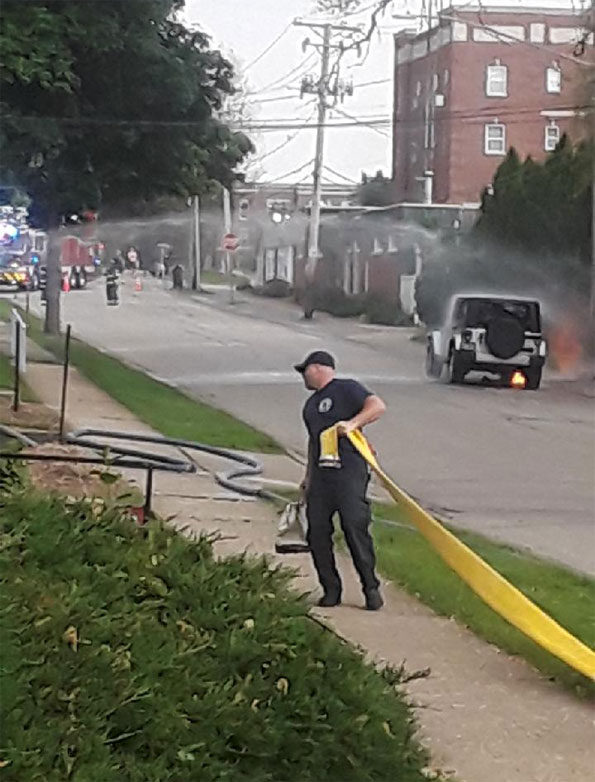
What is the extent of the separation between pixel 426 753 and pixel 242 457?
9.53m

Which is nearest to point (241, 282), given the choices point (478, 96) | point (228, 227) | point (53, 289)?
point (228, 227)

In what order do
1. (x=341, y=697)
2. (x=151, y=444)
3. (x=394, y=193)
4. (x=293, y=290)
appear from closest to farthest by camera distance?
(x=341, y=697) < (x=151, y=444) < (x=394, y=193) < (x=293, y=290)

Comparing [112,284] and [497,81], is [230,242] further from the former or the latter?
[497,81]

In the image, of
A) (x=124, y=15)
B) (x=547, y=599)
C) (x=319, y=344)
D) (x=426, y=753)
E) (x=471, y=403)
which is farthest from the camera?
(x=319, y=344)

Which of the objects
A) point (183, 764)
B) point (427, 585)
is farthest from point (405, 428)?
point (183, 764)

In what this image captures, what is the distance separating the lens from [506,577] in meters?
9.95

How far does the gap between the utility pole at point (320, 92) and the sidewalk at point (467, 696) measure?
17.8 meters

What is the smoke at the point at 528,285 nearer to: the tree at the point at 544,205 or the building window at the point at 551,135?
the tree at the point at 544,205

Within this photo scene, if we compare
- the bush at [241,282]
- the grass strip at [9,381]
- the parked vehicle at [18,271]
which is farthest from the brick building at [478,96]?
the grass strip at [9,381]

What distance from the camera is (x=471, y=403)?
80.4 feet

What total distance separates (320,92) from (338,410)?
84.9ft

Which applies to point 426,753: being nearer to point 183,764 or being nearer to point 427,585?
point 183,764

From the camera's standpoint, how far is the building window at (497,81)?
3609cm

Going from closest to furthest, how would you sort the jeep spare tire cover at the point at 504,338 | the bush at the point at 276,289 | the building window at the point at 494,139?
the jeep spare tire cover at the point at 504,338, the building window at the point at 494,139, the bush at the point at 276,289
